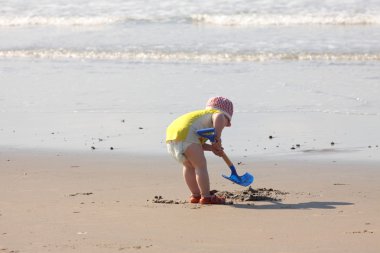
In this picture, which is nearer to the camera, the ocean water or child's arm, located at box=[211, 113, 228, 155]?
child's arm, located at box=[211, 113, 228, 155]

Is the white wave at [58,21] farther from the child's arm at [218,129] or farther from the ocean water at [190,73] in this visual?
the child's arm at [218,129]

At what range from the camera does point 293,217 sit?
19.5 feet

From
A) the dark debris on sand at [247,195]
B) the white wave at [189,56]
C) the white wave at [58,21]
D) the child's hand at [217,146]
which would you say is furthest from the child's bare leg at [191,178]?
the white wave at [58,21]

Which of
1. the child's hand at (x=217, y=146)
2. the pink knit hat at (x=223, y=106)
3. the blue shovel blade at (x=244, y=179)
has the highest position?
the pink knit hat at (x=223, y=106)

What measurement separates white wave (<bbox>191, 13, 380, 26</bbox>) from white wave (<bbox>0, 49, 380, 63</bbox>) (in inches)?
212

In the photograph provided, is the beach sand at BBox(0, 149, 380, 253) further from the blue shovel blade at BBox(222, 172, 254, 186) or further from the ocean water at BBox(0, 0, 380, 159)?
the ocean water at BBox(0, 0, 380, 159)

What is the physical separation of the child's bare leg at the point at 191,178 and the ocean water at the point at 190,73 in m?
1.62

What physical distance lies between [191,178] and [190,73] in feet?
23.9

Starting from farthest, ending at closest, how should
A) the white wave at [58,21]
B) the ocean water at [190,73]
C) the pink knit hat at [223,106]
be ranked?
the white wave at [58,21] < the ocean water at [190,73] < the pink knit hat at [223,106]

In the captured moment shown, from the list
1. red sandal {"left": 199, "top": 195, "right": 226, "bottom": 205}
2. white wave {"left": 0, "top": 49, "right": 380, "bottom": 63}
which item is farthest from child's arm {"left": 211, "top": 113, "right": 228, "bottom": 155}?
white wave {"left": 0, "top": 49, "right": 380, "bottom": 63}

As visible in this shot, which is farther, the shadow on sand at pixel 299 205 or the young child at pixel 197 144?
the young child at pixel 197 144

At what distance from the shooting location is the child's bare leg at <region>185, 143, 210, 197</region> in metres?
6.58

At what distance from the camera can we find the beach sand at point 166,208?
5258 mm

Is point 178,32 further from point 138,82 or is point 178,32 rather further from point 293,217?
point 293,217
